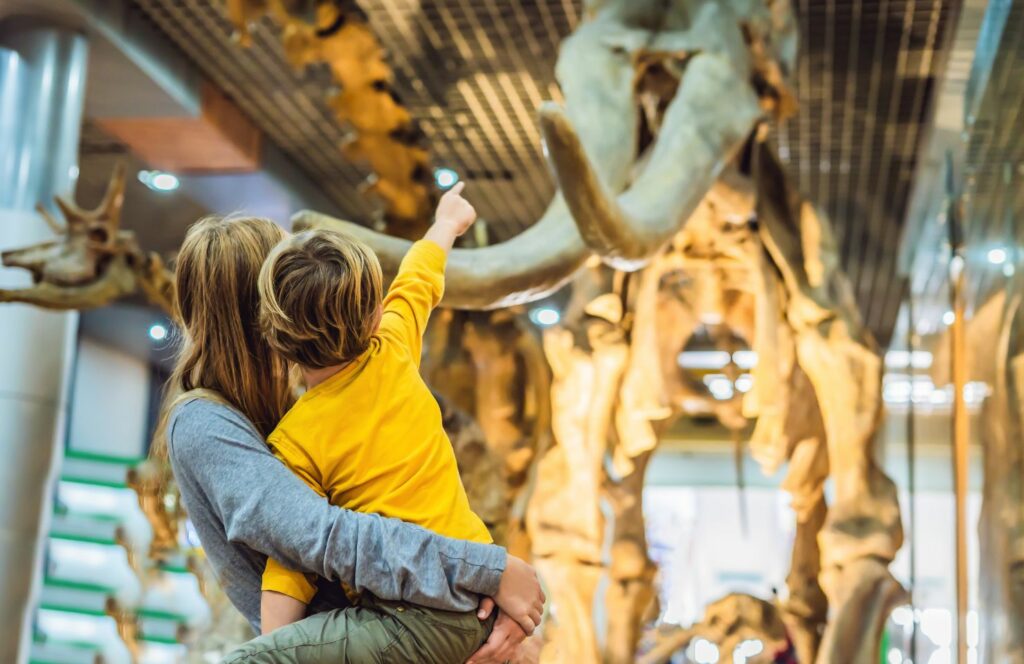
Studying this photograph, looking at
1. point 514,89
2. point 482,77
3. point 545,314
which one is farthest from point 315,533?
point 545,314

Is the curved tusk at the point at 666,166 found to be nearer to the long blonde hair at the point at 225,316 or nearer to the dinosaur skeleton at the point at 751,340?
the dinosaur skeleton at the point at 751,340

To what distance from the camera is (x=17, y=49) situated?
5.93 m

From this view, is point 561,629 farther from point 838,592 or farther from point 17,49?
point 17,49

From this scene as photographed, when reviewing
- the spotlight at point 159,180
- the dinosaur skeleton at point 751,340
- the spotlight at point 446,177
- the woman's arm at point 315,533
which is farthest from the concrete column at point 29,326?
the woman's arm at point 315,533

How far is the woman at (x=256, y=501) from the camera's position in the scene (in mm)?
1458

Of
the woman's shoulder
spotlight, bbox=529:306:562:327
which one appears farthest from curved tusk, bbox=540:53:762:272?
spotlight, bbox=529:306:562:327

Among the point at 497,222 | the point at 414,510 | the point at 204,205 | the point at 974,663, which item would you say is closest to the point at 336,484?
the point at 414,510

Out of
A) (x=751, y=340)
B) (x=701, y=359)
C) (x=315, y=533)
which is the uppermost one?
(x=701, y=359)

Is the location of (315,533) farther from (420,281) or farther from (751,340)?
(751,340)

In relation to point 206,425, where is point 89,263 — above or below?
above

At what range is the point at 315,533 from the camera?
1.45 metres

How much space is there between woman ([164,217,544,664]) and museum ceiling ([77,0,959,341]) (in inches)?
187

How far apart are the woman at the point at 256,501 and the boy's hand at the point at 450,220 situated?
0.26 metres

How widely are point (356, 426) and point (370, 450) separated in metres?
0.03
